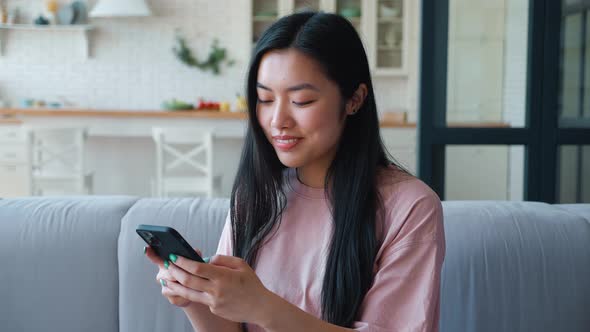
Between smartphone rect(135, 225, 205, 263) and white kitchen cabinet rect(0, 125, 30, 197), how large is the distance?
4437 millimetres

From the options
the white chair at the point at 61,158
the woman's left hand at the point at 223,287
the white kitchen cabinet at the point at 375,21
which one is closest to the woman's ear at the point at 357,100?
the woman's left hand at the point at 223,287

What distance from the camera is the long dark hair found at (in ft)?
3.95

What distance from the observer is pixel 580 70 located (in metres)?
2.76

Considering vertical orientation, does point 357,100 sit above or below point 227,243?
above

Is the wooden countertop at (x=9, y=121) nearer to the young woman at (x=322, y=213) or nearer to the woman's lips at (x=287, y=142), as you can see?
the young woman at (x=322, y=213)

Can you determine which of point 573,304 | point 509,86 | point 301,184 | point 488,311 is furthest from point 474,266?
point 509,86

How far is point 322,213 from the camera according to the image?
51.3 inches

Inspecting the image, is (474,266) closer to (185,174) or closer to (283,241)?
(283,241)

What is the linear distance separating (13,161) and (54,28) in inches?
57.6

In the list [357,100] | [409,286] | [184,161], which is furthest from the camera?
[184,161]

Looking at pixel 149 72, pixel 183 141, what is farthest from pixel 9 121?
pixel 183 141

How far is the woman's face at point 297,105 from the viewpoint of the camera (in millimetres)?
1195

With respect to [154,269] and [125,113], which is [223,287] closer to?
[154,269]

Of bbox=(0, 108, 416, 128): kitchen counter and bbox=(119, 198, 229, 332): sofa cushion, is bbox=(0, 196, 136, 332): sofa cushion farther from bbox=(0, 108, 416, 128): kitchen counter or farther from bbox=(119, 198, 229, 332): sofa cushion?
bbox=(0, 108, 416, 128): kitchen counter
